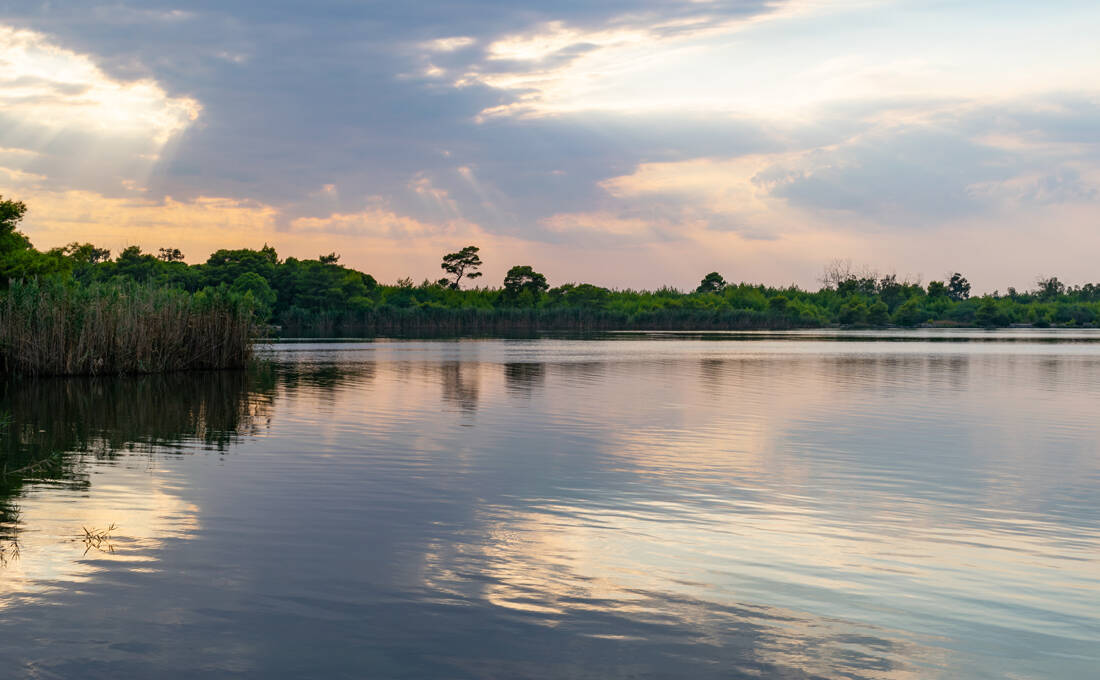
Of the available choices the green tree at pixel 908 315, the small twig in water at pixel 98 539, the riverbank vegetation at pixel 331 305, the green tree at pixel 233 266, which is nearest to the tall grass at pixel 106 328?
the riverbank vegetation at pixel 331 305

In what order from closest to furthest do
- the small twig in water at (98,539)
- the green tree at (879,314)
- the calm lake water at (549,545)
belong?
1. the calm lake water at (549,545)
2. the small twig in water at (98,539)
3. the green tree at (879,314)

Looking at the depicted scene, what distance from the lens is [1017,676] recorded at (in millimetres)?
5316

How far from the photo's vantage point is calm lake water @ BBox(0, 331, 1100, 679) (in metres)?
5.64

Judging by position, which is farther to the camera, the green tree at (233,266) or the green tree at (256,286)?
the green tree at (233,266)

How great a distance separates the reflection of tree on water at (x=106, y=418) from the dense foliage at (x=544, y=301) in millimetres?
46363

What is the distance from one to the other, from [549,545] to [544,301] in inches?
4177

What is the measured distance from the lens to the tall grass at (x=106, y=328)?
24.6m

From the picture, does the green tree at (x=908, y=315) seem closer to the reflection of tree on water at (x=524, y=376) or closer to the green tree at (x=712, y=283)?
the green tree at (x=712, y=283)

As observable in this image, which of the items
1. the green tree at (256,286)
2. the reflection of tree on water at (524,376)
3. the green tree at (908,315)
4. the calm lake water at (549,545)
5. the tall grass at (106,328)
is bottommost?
the calm lake water at (549,545)

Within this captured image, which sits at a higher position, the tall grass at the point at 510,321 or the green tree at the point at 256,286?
the green tree at the point at 256,286

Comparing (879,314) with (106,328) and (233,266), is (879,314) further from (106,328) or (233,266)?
(106,328)

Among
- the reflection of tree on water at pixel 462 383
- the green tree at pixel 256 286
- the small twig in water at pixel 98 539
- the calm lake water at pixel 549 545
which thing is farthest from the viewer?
the green tree at pixel 256 286

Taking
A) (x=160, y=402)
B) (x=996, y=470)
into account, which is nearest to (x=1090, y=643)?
(x=996, y=470)

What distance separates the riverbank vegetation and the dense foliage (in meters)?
0.21
